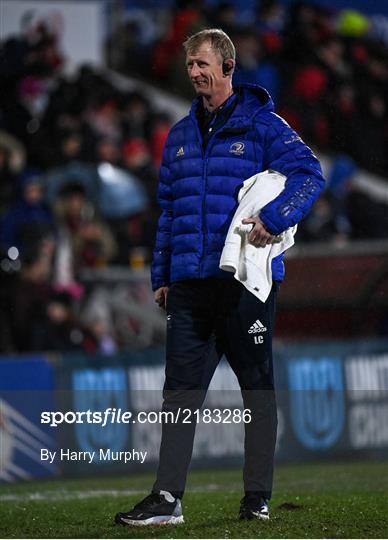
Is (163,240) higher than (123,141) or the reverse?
the reverse

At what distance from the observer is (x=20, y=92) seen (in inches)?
460

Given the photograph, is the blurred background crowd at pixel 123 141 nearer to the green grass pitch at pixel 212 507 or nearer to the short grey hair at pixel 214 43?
the green grass pitch at pixel 212 507

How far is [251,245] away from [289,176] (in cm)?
35

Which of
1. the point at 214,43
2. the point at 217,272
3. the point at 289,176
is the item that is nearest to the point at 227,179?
the point at 289,176

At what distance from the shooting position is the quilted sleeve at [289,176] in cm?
530

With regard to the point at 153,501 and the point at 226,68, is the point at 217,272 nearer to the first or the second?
the point at 226,68

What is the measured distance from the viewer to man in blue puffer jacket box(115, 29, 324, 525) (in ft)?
17.7

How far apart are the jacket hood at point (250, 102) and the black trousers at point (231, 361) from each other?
73cm

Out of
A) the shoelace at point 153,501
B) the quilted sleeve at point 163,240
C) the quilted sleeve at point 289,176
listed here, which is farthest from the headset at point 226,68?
the shoelace at point 153,501

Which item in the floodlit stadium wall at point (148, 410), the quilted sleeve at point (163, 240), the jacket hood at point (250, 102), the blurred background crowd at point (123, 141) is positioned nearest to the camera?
the jacket hood at point (250, 102)

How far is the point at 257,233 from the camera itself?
208 inches

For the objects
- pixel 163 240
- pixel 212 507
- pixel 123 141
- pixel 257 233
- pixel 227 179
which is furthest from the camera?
pixel 123 141

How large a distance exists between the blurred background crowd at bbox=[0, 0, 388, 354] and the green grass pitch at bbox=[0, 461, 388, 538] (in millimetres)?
1974

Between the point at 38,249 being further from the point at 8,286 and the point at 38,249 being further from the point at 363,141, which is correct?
the point at 363,141
